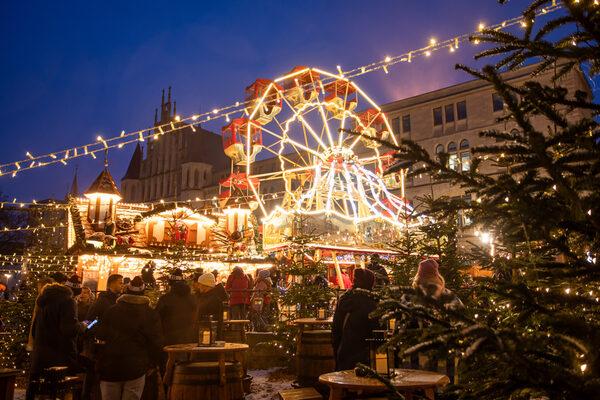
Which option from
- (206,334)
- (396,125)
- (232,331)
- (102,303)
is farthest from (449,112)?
(206,334)

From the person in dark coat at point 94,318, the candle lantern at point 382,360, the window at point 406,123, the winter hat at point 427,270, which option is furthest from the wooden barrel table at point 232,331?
the window at point 406,123

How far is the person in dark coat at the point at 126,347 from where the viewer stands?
462cm

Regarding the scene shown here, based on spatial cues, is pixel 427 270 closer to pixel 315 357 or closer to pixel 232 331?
pixel 315 357

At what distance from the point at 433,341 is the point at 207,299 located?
5.87 meters

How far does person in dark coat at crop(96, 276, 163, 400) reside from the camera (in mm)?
4617

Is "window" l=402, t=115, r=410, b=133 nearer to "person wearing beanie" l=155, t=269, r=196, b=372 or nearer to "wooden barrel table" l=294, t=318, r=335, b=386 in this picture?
"wooden barrel table" l=294, t=318, r=335, b=386

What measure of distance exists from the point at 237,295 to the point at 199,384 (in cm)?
653

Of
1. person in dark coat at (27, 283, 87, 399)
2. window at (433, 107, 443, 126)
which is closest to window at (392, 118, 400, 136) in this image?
window at (433, 107, 443, 126)

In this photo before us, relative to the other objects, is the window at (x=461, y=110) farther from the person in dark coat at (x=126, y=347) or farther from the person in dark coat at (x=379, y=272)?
the person in dark coat at (x=126, y=347)

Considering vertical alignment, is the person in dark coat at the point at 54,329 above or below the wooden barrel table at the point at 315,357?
above

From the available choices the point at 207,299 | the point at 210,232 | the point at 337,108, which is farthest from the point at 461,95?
the point at 207,299

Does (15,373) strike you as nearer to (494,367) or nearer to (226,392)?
(226,392)

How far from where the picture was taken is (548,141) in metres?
1.78

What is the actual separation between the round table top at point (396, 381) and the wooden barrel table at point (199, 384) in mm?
1773
